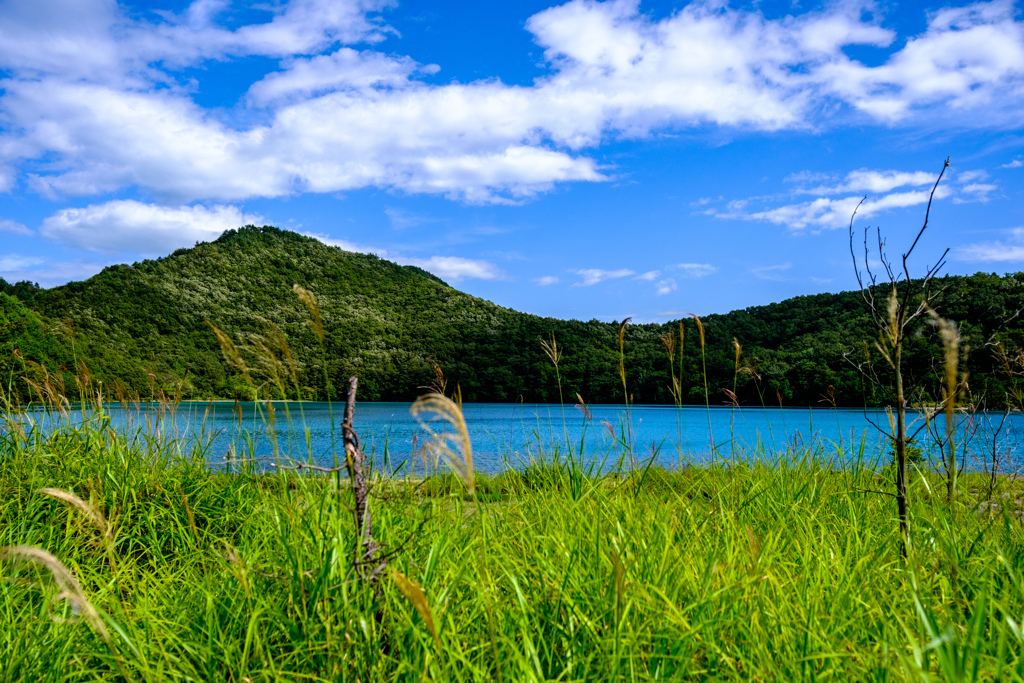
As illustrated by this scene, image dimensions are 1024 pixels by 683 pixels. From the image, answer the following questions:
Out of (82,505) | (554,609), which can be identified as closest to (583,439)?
(554,609)

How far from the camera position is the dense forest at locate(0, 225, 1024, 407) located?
2602cm

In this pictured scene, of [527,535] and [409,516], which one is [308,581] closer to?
[409,516]

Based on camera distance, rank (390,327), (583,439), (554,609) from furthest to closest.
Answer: (390,327) → (583,439) → (554,609)

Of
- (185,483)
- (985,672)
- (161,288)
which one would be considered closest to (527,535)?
(985,672)

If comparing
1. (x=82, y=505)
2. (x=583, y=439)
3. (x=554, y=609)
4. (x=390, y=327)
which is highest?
(x=390, y=327)

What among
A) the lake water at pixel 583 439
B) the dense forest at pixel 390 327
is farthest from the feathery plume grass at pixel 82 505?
the dense forest at pixel 390 327

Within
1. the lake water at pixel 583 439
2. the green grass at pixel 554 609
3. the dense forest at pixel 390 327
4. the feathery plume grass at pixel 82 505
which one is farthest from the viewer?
the dense forest at pixel 390 327

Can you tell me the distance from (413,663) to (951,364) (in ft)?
5.87

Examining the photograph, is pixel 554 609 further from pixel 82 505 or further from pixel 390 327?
pixel 390 327

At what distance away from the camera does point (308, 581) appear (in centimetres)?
168

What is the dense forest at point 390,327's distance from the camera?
2602 cm

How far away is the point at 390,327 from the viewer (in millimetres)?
56125

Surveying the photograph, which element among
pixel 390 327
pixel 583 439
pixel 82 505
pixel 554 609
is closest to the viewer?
pixel 82 505

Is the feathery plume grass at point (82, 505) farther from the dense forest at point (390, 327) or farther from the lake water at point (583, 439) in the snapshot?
the dense forest at point (390, 327)
